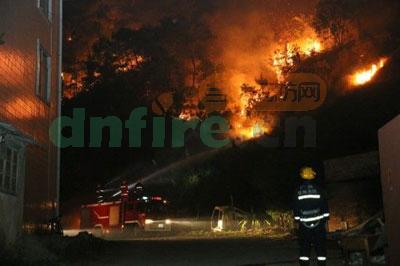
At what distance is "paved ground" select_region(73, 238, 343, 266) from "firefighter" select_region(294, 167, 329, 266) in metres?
1.99

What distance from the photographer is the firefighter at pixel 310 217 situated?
33.2 feet

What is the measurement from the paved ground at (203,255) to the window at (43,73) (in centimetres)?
485

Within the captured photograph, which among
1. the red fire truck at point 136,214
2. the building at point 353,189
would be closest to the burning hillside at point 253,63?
the red fire truck at point 136,214

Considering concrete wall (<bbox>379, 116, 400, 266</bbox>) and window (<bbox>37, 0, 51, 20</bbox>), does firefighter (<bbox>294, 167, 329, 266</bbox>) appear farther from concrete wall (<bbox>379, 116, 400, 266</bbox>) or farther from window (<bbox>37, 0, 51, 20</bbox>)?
window (<bbox>37, 0, 51, 20</bbox>)

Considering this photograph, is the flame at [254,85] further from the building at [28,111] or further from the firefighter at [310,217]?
the firefighter at [310,217]

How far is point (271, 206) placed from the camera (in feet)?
86.3

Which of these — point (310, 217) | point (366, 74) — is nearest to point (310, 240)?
point (310, 217)

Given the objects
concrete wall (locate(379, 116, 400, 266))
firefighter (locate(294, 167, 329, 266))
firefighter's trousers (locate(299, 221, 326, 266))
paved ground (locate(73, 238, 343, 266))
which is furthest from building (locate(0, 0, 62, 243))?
concrete wall (locate(379, 116, 400, 266))

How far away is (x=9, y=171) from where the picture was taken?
12.5 meters

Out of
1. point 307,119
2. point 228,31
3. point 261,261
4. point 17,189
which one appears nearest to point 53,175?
point 17,189

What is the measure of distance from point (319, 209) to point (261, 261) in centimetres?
303

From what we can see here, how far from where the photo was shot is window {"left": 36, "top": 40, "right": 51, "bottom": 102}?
1691cm

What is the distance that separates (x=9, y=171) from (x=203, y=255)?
5.05 meters

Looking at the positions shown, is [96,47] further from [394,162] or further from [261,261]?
[394,162]
